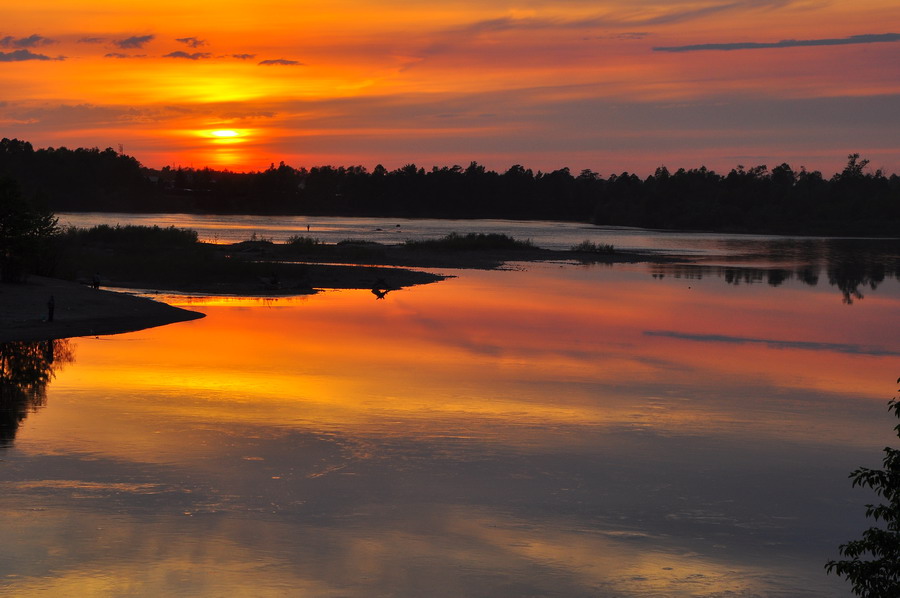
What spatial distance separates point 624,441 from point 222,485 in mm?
10296

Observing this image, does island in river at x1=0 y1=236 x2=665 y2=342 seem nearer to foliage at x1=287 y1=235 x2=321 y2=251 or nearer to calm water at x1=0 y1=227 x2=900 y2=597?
foliage at x1=287 y1=235 x2=321 y2=251

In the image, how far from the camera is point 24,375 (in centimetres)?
3391

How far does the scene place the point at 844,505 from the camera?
21.5 m

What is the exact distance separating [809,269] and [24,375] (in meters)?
91.1

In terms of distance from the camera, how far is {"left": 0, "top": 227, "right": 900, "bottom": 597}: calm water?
17.3m

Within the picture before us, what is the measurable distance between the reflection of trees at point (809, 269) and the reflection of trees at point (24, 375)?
52965 millimetres

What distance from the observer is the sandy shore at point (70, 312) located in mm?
42969

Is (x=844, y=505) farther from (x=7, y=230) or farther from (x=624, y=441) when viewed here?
(x=7, y=230)

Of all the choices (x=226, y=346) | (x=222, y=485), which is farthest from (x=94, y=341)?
(x=222, y=485)

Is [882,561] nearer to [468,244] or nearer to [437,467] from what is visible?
[437,467]

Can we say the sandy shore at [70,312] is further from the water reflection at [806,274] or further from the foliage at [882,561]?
the water reflection at [806,274]

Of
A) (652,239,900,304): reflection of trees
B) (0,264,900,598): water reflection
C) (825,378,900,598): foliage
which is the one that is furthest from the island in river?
(825,378,900,598): foliage

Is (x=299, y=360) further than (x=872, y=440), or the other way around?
(x=299, y=360)

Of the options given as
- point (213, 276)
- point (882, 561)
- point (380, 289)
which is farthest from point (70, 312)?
point (882, 561)
